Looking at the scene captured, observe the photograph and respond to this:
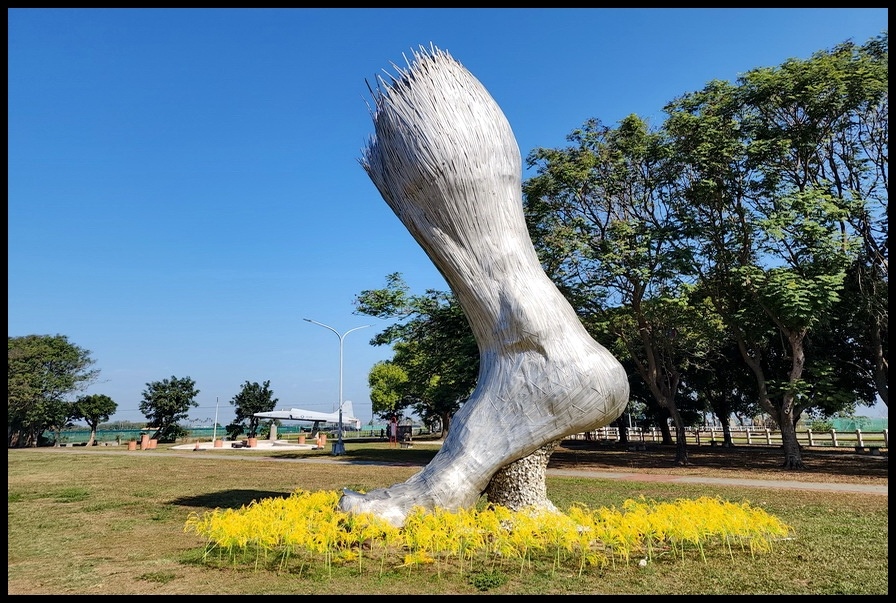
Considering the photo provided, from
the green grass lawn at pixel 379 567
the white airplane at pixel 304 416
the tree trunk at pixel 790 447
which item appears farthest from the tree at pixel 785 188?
the white airplane at pixel 304 416

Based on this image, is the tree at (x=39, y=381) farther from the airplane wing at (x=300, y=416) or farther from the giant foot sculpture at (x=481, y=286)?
the giant foot sculpture at (x=481, y=286)

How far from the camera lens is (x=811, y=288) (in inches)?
555

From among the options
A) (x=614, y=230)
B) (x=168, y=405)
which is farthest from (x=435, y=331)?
(x=168, y=405)

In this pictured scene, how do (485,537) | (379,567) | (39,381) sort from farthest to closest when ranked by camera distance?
(39,381) → (485,537) → (379,567)

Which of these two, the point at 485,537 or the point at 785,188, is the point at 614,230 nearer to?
the point at 785,188

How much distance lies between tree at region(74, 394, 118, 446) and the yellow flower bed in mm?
40193

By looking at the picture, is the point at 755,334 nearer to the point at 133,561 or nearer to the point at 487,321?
the point at 487,321

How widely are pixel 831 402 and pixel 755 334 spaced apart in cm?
279

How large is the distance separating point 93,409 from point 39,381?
369 centimetres

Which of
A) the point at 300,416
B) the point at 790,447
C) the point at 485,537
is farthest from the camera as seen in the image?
the point at 300,416

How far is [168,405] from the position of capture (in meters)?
41.6

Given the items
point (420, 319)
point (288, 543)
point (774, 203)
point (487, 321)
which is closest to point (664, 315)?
point (774, 203)

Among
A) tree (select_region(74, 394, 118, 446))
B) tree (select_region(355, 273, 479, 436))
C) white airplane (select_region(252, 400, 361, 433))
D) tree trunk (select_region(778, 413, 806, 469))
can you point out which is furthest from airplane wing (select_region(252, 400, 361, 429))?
tree trunk (select_region(778, 413, 806, 469))

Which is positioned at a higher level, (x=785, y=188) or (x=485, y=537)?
(x=785, y=188)
